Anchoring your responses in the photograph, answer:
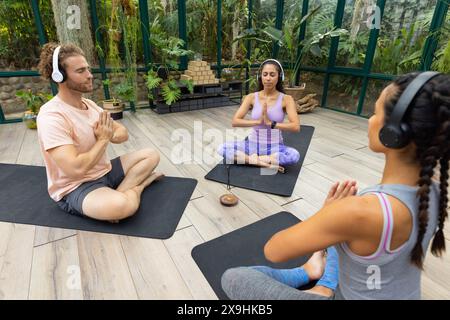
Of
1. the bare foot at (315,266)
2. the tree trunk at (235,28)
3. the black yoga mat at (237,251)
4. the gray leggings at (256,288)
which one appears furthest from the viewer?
the tree trunk at (235,28)

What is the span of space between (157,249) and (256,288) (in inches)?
29.9

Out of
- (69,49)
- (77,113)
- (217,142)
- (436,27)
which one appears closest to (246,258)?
(77,113)

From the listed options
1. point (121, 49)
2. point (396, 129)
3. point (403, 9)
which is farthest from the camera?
point (121, 49)

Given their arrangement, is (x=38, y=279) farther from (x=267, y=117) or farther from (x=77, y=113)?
(x=267, y=117)

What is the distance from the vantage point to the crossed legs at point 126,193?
5.46ft

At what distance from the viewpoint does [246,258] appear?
4.84 ft

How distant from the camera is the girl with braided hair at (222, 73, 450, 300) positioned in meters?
0.65

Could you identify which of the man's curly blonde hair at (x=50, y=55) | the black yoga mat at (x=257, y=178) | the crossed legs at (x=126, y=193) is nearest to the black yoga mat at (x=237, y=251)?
the black yoga mat at (x=257, y=178)

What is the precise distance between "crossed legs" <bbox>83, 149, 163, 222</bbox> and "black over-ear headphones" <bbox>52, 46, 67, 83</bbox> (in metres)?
0.69

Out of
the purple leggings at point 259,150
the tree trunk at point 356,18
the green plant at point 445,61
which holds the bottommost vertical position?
the purple leggings at point 259,150

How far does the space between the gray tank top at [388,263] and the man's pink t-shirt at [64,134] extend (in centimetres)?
150

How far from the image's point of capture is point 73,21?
3715mm

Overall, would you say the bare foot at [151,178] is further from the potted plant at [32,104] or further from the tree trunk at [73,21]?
the tree trunk at [73,21]
